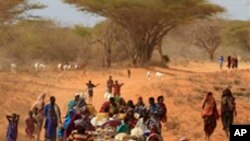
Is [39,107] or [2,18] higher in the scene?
[2,18]

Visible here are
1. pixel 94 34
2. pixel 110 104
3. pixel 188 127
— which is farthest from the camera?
pixel 94 34

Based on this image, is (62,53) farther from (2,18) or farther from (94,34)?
(2,18)

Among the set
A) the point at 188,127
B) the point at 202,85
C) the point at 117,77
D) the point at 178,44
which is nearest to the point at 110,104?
the point at 188,127

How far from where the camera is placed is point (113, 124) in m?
12.1

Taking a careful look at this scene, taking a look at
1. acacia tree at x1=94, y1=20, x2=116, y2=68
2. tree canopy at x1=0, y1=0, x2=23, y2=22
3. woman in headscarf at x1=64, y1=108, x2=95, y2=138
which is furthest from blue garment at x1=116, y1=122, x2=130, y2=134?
acacia tree at x1=94, y1=20, x2=116, y2=68

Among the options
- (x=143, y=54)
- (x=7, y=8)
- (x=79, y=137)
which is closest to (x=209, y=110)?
(x=79, y=137)

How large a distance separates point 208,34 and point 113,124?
50.9m

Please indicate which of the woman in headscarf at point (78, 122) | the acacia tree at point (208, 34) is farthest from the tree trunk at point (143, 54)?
the woman in headscarf at point (78, 122)

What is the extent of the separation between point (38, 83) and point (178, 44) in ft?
169

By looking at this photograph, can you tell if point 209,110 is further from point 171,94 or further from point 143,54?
point 143,54

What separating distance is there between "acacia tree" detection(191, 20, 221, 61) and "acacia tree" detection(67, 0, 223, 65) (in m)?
17.2

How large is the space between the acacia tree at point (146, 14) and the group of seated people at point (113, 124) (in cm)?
2725

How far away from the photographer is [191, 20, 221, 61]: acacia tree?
202 feet

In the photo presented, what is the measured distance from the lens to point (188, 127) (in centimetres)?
1800
